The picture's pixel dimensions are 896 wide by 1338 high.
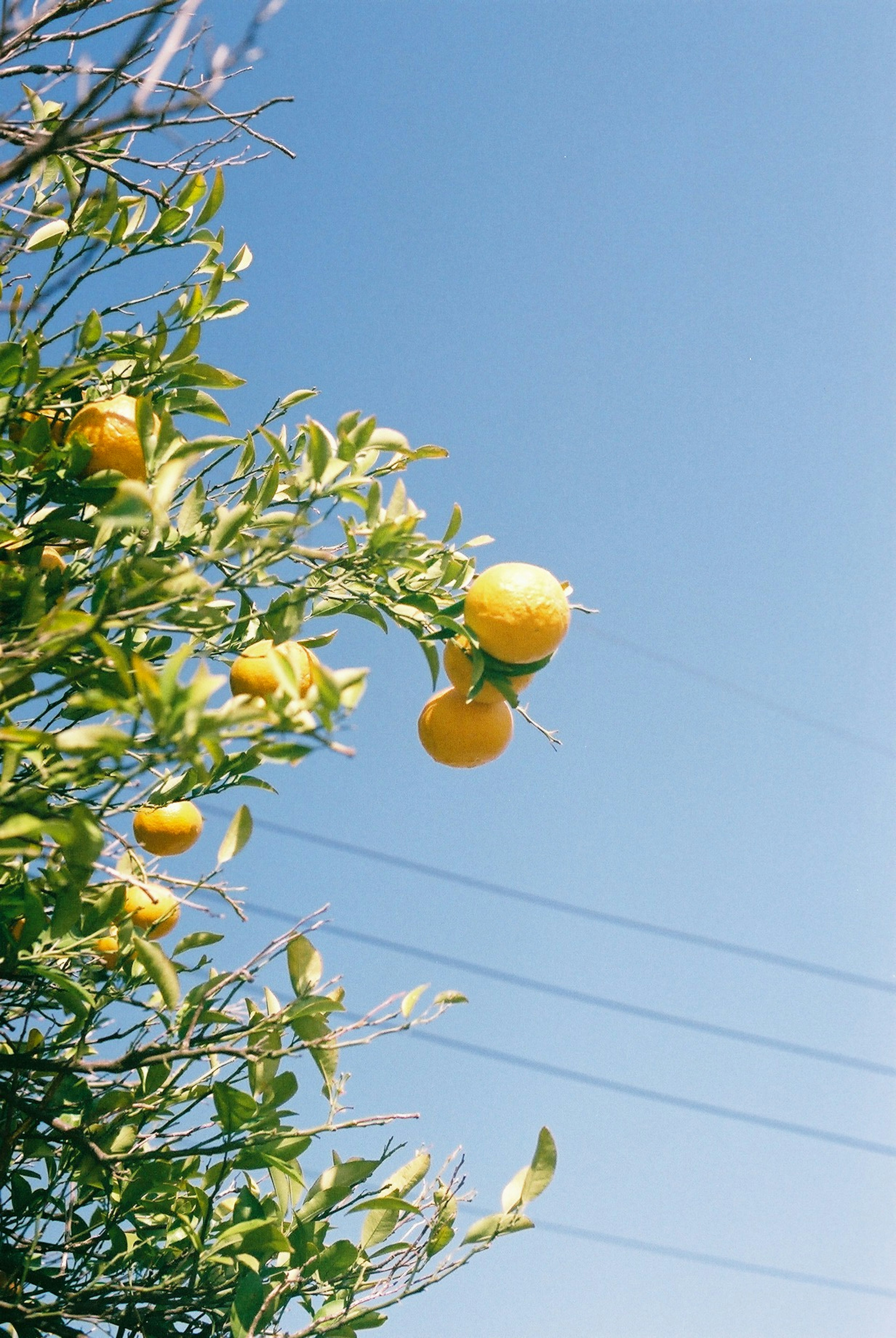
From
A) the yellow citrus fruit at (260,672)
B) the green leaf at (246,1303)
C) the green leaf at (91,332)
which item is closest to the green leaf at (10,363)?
the green leaf at (91,332)

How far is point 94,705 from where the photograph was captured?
2.87 feet

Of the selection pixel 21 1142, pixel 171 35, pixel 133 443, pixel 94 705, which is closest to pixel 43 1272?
pixel 21 1142

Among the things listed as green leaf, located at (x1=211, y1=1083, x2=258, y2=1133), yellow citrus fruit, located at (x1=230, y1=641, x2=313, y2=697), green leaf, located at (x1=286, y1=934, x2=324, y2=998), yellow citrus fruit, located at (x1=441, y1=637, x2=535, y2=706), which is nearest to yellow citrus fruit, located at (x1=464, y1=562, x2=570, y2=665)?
yellow citrus fruit, located at (x1=441, y1=637, x2=535, y2=706)

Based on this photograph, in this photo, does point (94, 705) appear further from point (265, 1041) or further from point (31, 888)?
point (265, 1041)

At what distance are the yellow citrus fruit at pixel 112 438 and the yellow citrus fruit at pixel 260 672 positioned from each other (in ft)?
0.79

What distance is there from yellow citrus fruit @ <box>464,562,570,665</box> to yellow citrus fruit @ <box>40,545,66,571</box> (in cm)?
52

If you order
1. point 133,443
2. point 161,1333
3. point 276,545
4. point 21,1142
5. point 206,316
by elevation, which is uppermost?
point 206,316

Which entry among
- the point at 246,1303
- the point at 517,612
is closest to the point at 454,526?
the point at 517,612

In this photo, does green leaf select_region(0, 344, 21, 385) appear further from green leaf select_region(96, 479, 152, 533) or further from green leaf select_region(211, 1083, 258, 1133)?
green leaf select_region(211, 1083, 258, 1133)

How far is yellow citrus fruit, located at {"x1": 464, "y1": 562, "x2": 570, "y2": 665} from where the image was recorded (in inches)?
54.4

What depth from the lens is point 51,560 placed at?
4.66 feet

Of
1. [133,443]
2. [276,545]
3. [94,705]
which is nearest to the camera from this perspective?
[94,705]

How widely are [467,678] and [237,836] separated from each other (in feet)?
1.56

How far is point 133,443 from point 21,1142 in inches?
34.8
